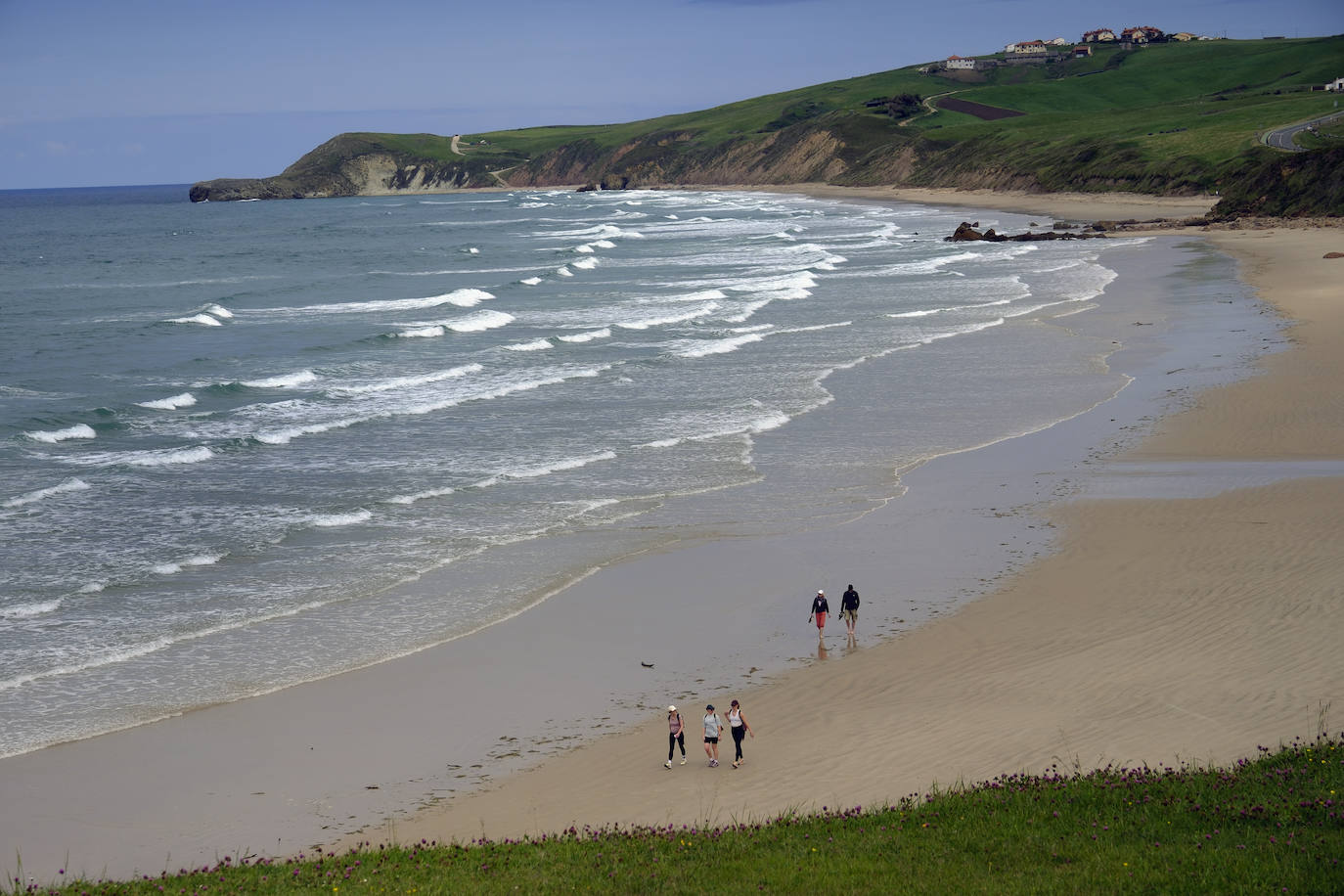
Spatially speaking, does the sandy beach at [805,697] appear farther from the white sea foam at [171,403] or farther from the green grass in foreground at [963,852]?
the white sea foam at [171,403]

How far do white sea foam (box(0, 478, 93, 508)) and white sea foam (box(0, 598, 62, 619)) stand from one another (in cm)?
727

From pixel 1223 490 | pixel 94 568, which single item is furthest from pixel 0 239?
pixel 1223 490

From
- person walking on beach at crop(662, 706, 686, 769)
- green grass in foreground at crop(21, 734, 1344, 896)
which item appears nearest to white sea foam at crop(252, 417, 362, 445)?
person walking on beach at crop(662, 706, 686, 769)

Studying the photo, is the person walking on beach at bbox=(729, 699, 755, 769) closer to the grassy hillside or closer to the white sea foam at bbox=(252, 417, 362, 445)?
→ the white sea foam at bbox=(252, 417, 362, 445)

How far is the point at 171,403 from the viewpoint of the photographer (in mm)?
38688

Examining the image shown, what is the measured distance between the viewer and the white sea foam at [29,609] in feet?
67.8

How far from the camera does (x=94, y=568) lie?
904 inches

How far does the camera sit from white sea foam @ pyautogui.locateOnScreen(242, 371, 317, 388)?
42.1m

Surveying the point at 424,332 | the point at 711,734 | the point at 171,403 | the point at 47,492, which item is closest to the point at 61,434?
the point at 171,403

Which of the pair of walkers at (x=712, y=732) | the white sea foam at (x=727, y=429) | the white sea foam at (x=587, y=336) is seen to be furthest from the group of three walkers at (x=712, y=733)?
the white sea foam at (x=587, y=336)

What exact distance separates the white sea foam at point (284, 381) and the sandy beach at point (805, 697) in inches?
929

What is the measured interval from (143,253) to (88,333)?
6113cm

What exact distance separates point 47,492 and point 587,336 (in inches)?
1060

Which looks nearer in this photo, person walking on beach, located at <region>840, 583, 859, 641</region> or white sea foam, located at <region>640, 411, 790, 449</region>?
person walking on beach, located at <region>840, 583, 859, 641</region>
